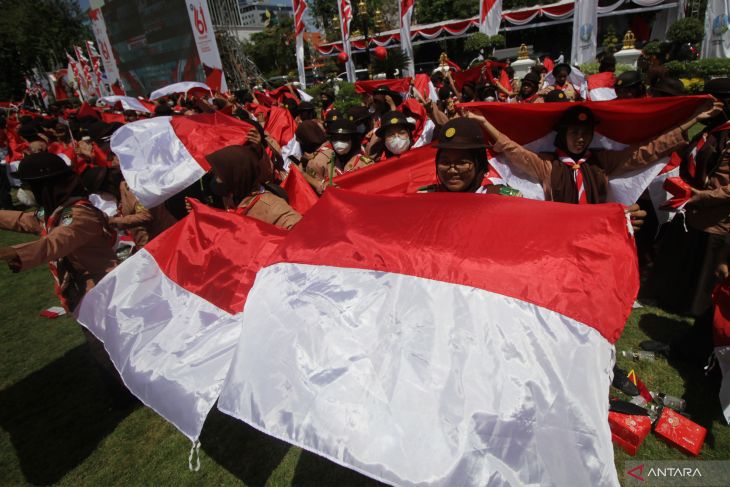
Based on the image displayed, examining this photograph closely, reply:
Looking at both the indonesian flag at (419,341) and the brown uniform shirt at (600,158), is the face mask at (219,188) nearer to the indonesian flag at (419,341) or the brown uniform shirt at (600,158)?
the indonesian flag at (419,341)

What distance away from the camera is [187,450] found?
3.47 m

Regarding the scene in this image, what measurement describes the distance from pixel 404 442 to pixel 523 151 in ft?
8.83

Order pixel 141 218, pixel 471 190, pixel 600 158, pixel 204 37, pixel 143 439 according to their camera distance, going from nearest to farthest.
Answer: pixel 471 190, pixel 600 158, pixel 143 439, pixel 141 218, pixel 204 37

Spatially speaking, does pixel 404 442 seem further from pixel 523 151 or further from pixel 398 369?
pixel 523 151

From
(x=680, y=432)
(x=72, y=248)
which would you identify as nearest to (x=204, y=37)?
(x=72, y=248)

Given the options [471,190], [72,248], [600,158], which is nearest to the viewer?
[471,190]

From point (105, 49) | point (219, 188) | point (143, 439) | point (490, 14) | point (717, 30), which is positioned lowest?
point (143, 439)

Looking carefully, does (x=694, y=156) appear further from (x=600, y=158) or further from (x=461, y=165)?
(x=461, y=165)

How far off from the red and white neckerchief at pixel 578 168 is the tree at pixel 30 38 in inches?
2108

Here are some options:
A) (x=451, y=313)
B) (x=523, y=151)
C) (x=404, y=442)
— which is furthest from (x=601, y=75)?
(x=404, y=442)

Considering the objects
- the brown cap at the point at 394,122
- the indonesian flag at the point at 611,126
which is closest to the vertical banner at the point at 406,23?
the brown cap at the point at 394,122

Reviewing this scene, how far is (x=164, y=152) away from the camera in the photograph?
3748mm

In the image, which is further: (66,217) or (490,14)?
(490,14)

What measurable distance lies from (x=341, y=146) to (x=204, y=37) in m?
12.2
